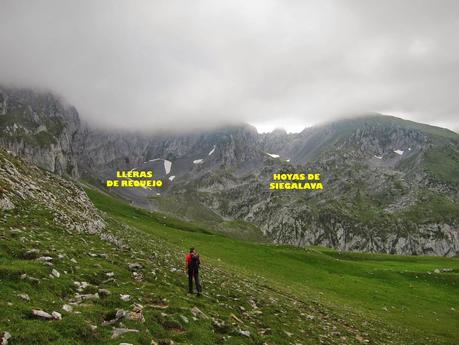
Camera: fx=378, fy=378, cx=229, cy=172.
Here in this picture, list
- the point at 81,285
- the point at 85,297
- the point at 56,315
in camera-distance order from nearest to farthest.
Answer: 1. the point at 56,315
2. the point at 85,297
3. the point at 81,285

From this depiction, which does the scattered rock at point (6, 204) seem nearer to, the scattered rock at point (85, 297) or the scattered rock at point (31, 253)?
the scattered rock at point (31, 253)

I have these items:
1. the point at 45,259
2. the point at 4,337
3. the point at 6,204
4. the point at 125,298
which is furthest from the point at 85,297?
the point at 6,204

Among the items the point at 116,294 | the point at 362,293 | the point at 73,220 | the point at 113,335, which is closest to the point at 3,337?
the point at 113,335

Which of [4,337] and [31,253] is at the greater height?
[31,253]

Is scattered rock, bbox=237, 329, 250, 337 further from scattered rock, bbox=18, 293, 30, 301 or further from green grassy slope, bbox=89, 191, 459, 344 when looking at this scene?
green grassy slope, bbox=89, 191, 459, 344

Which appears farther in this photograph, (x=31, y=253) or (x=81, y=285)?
(x=31, y=253)

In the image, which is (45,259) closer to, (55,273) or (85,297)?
(55,273)

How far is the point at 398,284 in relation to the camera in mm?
67750

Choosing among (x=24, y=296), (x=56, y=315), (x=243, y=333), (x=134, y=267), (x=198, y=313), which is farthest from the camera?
(x=134, y=267)

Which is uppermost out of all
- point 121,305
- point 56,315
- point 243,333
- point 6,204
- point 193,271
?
point 6,204

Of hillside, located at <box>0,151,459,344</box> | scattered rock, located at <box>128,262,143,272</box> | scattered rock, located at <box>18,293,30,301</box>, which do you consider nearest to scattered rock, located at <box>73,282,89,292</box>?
hillside, located at <box>0,151,459,344</box>

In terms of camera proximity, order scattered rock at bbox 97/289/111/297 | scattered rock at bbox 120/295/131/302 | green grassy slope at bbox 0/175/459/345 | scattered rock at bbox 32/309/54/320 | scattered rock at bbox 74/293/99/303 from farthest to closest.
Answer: scattered rock at bbox 97/289/111/297 < scattered rock at bbox 120/295/131/302 < scattered rock at bbox 74/293/99/303 < green grassy slope at bbox 0/175/459/345 < scattered rock at bbox 32/309/54/320

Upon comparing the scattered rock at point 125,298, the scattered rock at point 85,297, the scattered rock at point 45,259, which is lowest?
the scattered rock at point 125,298

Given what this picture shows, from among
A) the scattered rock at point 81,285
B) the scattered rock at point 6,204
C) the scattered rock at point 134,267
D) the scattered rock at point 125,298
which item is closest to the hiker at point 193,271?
the scattered rock at point 134,267
